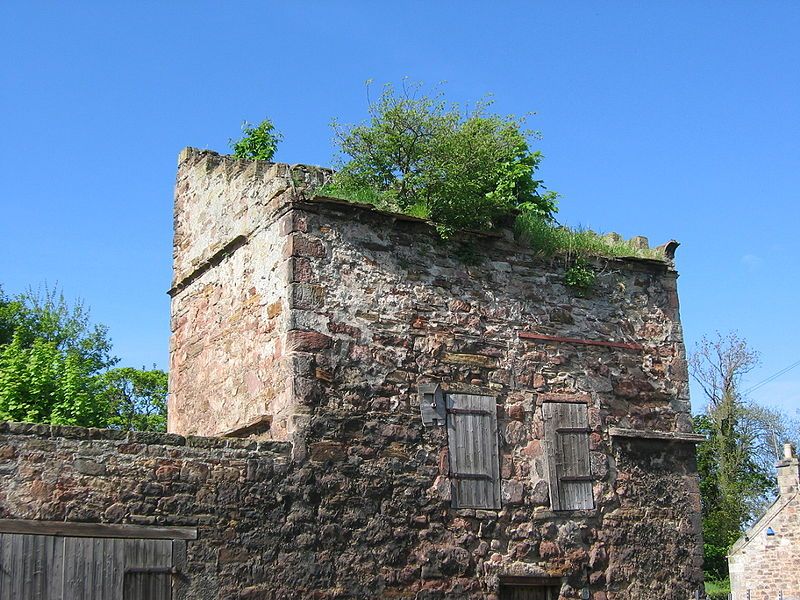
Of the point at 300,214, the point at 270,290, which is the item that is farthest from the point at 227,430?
the point at 300,214

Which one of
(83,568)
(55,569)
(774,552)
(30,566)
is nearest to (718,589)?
(774,552)

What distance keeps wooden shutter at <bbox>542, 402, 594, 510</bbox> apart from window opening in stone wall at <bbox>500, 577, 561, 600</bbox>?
0.84 m

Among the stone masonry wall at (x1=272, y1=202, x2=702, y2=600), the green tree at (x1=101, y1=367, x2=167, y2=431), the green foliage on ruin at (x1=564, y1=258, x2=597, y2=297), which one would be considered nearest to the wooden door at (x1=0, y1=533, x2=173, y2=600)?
the stone masonry wall at (x1=272, y1=202, x2=702, y2=600)

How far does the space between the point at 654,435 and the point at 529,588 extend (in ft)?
8.42

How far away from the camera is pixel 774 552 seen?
2792 cm

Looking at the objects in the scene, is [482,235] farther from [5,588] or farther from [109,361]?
[109,361]

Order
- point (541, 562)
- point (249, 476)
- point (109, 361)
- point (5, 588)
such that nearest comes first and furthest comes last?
point (5, 588)
point (249, 476)
point (541, 562)
point (109, 361)

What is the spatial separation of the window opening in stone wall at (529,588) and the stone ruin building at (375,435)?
0.03 metres

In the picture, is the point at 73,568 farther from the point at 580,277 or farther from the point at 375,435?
the point at 580,277

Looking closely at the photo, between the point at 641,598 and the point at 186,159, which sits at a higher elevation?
the point at 186,159

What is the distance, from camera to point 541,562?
11086mm

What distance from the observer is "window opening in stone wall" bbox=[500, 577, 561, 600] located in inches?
429

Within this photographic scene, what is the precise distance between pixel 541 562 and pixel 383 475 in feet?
7.13

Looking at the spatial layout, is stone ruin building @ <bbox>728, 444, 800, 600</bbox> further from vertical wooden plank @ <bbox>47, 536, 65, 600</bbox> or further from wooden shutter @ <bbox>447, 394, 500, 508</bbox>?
vertical wooden plank @ <bbox>47, 536, 65, 600</bbox>
